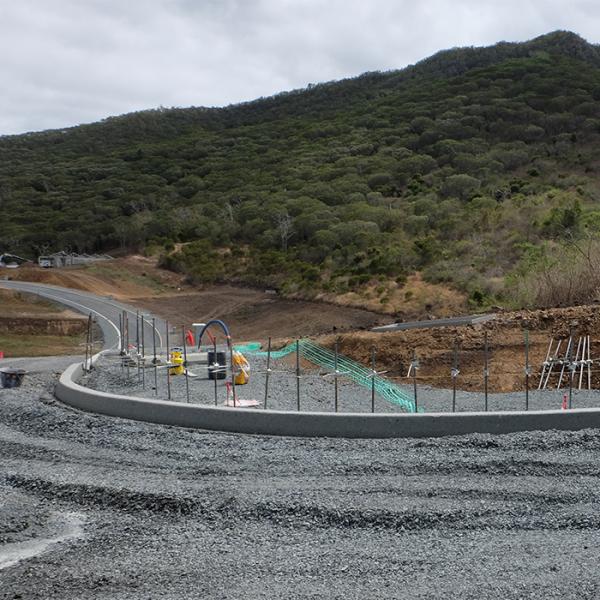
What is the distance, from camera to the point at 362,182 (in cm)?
6250

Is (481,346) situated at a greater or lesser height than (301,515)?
greater

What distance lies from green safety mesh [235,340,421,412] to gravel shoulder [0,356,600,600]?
4.47 meters

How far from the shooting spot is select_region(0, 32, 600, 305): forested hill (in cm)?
3925

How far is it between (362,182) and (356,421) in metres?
52.8

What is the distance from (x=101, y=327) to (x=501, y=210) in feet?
73.6

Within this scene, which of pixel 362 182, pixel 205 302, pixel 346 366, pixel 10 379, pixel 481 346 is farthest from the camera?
pixel 362 182

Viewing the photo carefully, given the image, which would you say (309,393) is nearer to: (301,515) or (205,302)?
(301,515)

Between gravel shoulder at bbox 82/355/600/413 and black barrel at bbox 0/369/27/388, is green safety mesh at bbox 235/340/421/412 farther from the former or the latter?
black barrel at bbox 0/369/27/388

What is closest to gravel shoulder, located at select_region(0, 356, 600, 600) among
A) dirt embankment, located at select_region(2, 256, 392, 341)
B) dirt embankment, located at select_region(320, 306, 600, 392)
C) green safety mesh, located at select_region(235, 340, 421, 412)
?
green safety mesh, located at select_region(235, 340, 421, 412)

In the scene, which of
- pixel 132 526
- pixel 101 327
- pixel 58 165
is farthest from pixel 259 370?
pixel 58 165

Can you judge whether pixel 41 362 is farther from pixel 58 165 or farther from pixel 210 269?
pixel 58 165

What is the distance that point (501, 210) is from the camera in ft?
143

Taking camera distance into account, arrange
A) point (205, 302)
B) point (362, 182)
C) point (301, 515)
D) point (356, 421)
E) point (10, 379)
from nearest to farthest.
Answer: point (301, 515)
point (356, 421)
point (10, 379)
point (205, 302)
point (362, 182)

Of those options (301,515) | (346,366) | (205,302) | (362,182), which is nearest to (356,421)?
(301,515)
